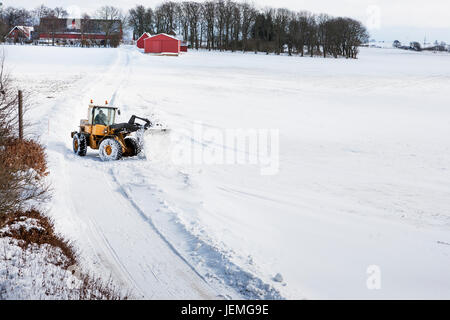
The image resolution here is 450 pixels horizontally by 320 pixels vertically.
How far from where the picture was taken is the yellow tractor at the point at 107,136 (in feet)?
47.3

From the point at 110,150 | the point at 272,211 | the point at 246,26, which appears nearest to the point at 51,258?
the point at 272,211

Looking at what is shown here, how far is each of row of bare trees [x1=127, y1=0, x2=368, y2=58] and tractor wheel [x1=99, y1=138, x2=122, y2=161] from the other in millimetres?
85673

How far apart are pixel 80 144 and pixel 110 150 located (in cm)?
116

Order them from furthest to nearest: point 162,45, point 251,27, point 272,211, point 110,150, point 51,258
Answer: point 251,27 < point 162,45 < point 110,150 < point 272,211 < point 51,258

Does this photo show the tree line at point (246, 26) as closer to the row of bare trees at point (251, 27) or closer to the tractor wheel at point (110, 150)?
the row of bare trees at point (251, 27)

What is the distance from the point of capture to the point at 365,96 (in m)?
35.2

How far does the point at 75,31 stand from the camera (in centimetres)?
11812

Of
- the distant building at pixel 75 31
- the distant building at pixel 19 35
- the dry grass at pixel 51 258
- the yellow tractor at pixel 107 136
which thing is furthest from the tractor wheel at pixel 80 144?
the distant building at pixel 19 35

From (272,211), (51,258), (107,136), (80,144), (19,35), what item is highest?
(19,35)

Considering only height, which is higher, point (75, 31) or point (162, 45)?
point (75, 31)

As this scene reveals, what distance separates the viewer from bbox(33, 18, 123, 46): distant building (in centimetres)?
11224

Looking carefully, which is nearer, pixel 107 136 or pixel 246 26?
pixel 107 136

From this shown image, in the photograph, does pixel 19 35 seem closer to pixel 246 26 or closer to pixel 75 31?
pixel 75 31

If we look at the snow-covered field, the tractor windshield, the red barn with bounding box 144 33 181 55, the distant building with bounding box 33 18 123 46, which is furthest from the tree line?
the tractor windshield
